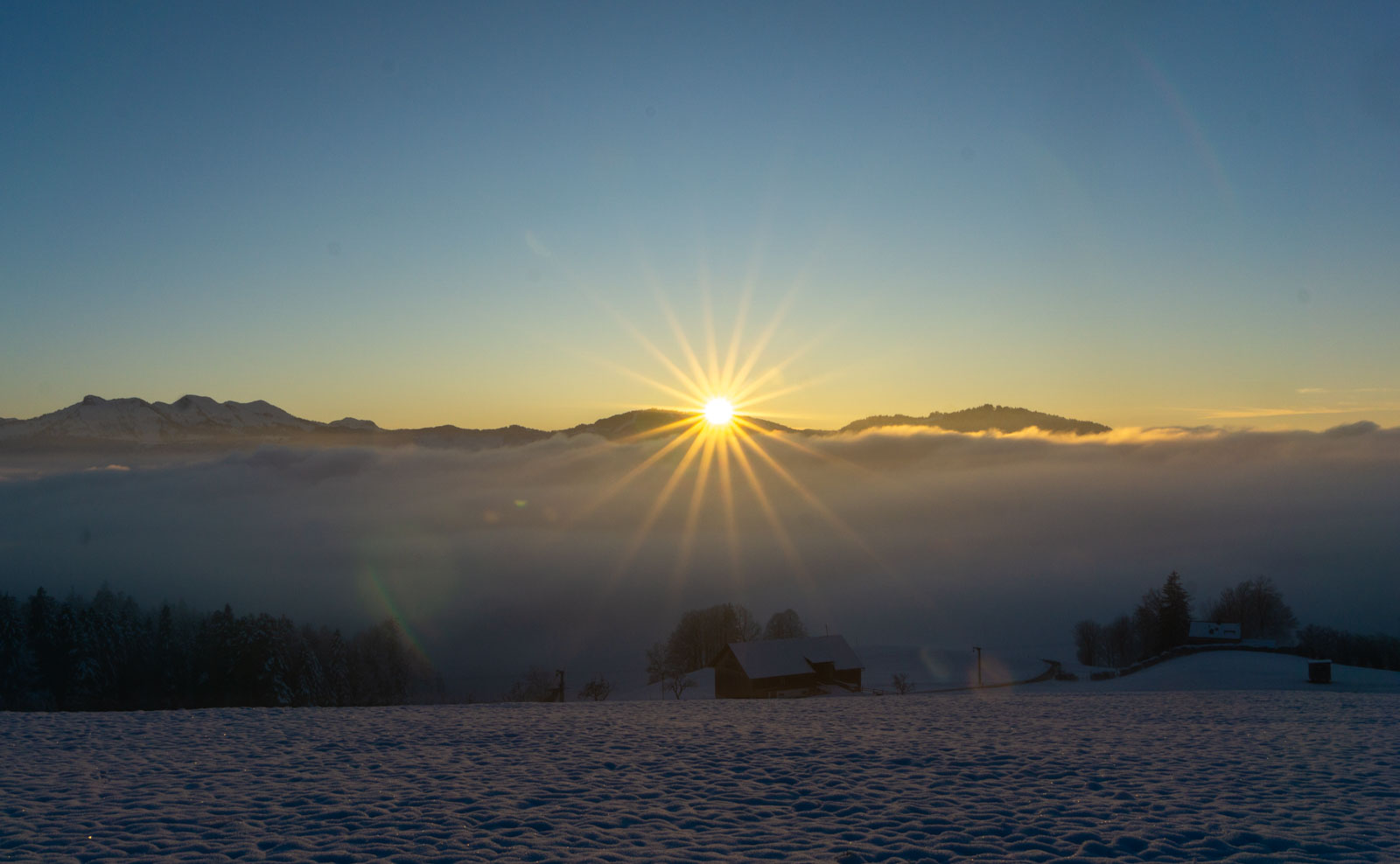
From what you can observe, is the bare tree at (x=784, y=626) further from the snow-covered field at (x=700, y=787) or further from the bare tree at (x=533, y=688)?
the snow-covered field at (x=700, y=787)

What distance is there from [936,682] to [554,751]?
5249cm

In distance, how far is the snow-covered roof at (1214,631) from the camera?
7625cm

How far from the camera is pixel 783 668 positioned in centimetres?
4775

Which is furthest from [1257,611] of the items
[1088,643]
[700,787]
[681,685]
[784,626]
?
[700,787]

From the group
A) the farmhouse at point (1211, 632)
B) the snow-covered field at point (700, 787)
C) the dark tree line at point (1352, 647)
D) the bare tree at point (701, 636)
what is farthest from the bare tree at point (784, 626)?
the snow-covered field at point (700, 787)

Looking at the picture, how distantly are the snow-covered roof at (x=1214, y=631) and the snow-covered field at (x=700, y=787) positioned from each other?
228 ft

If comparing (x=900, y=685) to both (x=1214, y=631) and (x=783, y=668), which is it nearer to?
(x=783, y=668)

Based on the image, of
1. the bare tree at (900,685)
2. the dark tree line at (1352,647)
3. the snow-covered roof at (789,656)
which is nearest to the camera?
the snow-covered roof at (789,656)

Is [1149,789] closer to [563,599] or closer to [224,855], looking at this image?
[224,855]

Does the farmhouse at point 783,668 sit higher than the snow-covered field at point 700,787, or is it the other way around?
the snow-covered field at point 700,787

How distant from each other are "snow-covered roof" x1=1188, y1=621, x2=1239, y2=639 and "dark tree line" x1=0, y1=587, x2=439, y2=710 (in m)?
75.8

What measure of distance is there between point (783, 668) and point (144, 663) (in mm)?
44037

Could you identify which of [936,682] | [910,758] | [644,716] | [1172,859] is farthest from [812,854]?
[936,682]

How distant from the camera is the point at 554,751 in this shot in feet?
44.4
